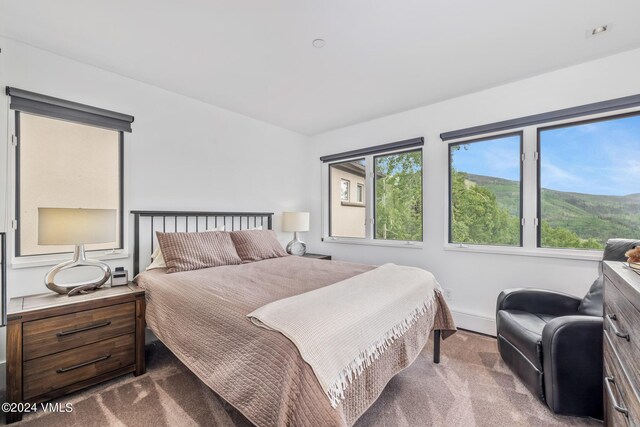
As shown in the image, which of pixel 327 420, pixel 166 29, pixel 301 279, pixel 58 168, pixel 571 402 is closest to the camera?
pixel 327 420

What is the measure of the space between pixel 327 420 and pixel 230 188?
3.01 metres

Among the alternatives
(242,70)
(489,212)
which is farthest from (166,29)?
(489,212)

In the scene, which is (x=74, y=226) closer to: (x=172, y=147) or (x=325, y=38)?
(x=172, y=147)

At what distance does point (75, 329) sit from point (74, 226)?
2.30 feet

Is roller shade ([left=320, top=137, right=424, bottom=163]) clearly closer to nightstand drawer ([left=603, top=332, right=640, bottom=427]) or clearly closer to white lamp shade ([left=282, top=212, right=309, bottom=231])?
white lamp shade ([left=282, top=212, right=309, bottom=231])

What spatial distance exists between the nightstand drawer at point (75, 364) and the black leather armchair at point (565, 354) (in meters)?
2.88

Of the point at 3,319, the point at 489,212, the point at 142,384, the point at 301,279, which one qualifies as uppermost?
the point at 489,212

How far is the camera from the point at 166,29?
2.02 metres

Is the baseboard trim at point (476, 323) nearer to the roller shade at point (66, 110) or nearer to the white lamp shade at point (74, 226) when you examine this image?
the white lamp shade at point (74, 226)

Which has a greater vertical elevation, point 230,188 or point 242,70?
point 242,70

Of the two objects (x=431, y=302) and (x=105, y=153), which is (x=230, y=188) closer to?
(x=105, y=153)

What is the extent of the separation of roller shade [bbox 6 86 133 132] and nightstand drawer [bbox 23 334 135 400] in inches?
74.1

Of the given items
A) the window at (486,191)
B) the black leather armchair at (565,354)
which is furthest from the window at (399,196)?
the black leather armchair at (565,354)

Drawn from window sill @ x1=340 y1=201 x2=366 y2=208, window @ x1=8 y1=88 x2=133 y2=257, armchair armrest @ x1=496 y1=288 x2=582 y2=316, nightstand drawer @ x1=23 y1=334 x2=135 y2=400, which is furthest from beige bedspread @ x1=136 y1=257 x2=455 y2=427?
window sill @ x1=340 y1=201 x2=366 y2=208
